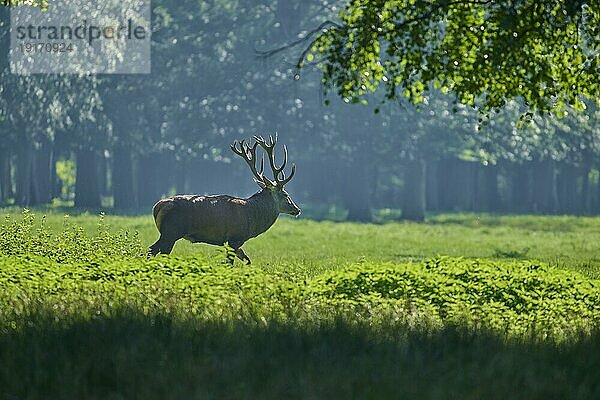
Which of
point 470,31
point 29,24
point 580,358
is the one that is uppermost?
point 29,24

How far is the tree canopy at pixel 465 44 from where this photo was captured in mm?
16000

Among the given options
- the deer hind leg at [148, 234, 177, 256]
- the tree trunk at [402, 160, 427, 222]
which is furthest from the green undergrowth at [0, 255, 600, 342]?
the tree trunk at [402, 160, 427, 222]

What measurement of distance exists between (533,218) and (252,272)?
3764 centimetres

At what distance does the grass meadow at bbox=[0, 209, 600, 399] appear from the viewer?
30.4 ft

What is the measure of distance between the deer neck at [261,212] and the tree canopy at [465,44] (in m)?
3.51

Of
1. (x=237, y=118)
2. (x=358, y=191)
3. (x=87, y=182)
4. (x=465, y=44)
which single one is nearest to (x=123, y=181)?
(x=87, y=182)

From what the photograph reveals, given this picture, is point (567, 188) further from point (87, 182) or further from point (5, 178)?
point (5, 178)

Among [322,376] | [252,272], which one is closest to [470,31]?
[252,272]

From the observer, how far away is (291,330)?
11492 millimetres

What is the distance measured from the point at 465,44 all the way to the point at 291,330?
6565 millimetres

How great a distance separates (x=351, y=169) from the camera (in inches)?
2095

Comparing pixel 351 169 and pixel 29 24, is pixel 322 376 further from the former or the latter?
pixel 351 169

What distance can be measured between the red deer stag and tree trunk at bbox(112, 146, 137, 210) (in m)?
30.7

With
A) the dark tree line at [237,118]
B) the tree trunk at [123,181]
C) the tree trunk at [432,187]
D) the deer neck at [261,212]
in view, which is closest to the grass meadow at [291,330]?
the deer neck at [261,212]
